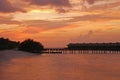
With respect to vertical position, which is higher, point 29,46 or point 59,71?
point 29,46

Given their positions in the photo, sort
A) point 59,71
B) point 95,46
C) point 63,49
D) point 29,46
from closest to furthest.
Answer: point 59,71 < point 29,46 < point 63,49 < point 95,46

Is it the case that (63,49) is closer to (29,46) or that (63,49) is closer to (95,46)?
(95,46)

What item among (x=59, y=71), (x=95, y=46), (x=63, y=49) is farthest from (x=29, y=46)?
(x=59, y=71)

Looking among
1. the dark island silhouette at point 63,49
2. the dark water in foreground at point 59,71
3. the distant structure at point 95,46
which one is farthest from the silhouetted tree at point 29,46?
the dark water in foreground at point 59,71

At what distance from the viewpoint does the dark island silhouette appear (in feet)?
474

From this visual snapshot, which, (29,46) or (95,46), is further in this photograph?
(95,46)

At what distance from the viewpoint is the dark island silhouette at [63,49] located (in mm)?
144500

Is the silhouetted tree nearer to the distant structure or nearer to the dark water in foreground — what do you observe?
the distant structure

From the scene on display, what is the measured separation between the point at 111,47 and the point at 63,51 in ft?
78.4

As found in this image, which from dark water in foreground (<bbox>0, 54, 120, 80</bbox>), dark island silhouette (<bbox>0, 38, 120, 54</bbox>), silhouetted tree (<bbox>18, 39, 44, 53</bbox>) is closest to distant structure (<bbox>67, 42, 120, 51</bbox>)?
dark island silhouette (<bbox>0, 38, 120, 54</bbox>)

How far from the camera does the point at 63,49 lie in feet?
568

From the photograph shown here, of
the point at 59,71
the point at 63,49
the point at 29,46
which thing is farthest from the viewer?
the point at 63,49

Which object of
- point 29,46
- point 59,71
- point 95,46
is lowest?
point 59,71

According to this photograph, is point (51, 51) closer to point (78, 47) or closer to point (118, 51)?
point (78, 47)
